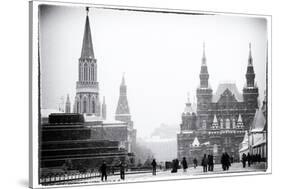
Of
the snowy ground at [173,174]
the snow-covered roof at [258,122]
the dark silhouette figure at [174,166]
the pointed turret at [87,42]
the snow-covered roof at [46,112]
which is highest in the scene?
the pointed turret at [87,42]

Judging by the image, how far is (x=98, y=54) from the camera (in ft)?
25.7

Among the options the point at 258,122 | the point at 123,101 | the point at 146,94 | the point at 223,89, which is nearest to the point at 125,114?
the point at 123,101

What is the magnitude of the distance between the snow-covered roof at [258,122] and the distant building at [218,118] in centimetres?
6

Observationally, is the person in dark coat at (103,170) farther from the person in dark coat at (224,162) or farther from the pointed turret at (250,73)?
the pointed turret at (250,73)

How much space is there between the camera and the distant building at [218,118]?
8508 millimetres

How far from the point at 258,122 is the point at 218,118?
0.61m

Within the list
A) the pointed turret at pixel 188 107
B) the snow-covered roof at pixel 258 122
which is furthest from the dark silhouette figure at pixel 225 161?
the pointed turret at pixel 188 107

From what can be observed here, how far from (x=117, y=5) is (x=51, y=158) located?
2052 mm

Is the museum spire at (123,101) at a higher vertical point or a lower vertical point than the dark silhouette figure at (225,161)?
higher

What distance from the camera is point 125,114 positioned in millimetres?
7988

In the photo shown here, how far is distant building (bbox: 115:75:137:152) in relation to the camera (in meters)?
7.92

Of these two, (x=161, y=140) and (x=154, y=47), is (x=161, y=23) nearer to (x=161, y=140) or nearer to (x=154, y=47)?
(x=154, y=47)

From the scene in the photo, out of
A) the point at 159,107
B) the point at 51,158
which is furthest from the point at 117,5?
the point at 51,158

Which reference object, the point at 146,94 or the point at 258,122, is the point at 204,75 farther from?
the point at 258,122
